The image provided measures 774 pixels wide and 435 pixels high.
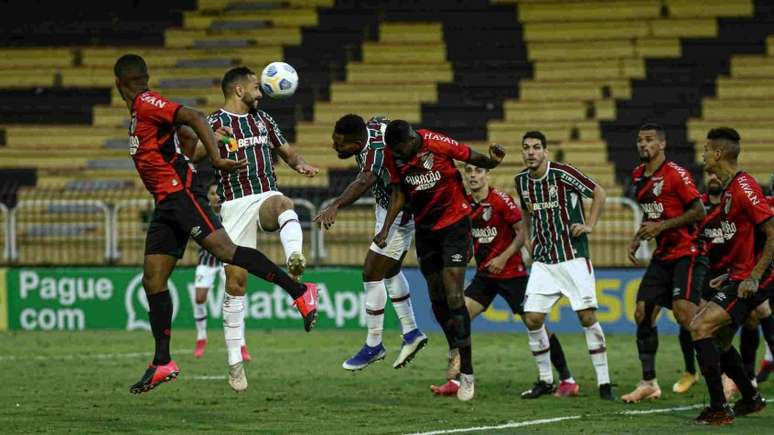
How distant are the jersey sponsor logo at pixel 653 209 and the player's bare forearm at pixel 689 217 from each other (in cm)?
21

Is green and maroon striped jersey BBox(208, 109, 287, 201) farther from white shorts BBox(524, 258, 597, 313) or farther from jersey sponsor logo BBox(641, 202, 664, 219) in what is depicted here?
jersey sponsor logo BBox(641, 202, 664, 219)

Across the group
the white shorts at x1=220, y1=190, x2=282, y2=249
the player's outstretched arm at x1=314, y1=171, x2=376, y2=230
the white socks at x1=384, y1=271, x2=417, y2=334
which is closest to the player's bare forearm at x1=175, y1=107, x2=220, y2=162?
A: the white shorts at x1=220, y1=190, x2=282, y2=249

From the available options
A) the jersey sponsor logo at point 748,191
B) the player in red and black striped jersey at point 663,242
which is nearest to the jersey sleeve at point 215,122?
the player in red and black striped jersey at point 663,242

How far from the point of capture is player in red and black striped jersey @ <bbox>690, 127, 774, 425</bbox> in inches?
389

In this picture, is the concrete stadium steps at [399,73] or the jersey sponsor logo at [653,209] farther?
the concrete stadium steps at [399,73]

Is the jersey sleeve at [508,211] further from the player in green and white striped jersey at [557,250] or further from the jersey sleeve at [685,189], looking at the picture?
the jersey sleeve at [685,189]

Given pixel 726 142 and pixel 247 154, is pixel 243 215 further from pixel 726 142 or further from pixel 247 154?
pixel 726 142

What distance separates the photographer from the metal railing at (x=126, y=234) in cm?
1984

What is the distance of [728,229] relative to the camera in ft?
33.3

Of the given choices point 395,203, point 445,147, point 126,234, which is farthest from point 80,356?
point 445,147

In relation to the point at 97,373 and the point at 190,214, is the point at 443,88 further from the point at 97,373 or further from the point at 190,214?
the point at 190,214

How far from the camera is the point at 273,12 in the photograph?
27016mm

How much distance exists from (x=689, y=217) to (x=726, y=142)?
5.43ft

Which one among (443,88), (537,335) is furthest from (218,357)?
(443,88)
